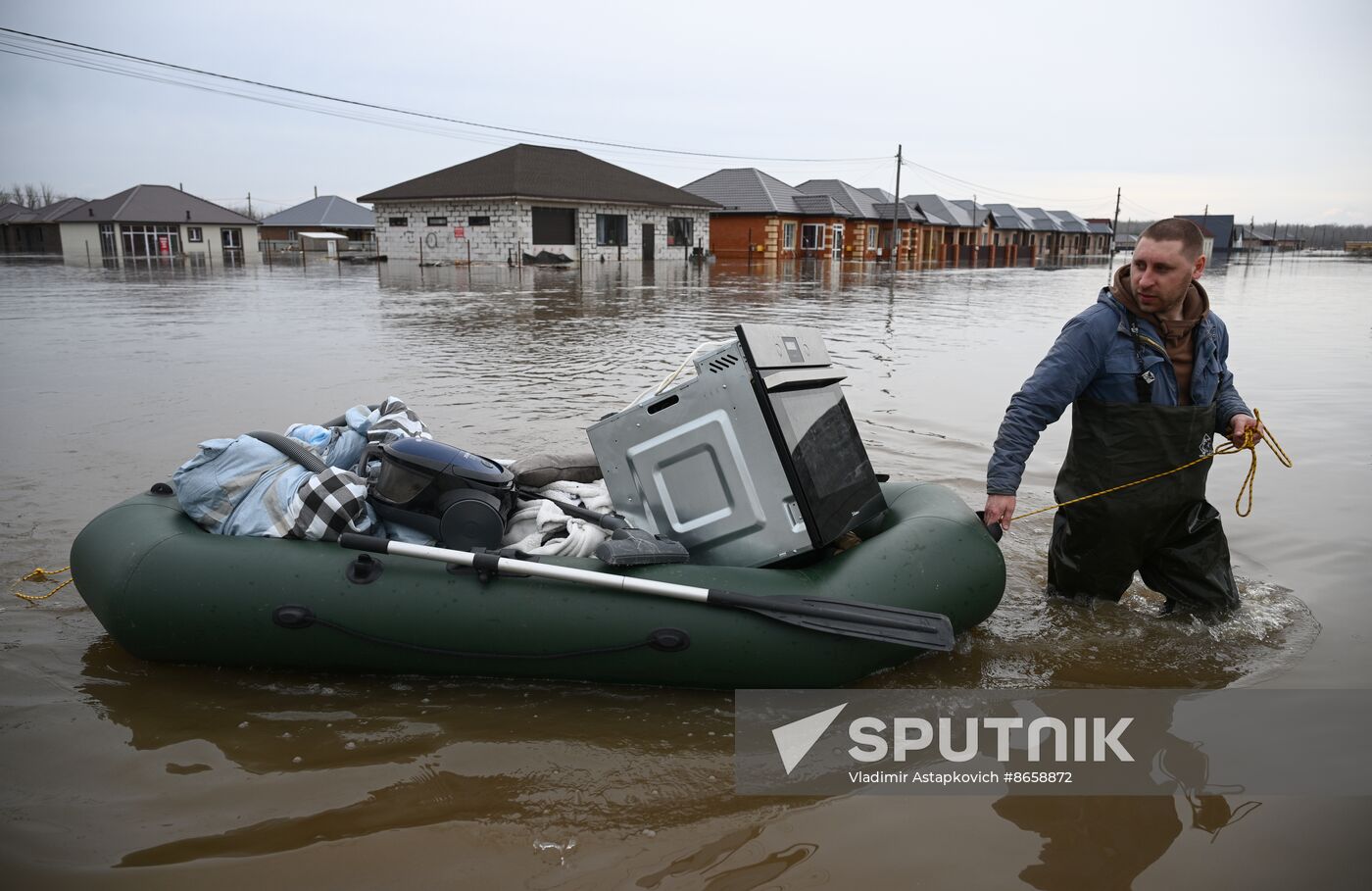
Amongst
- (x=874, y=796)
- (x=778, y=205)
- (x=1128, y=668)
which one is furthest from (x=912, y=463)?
(x=778, y=205)

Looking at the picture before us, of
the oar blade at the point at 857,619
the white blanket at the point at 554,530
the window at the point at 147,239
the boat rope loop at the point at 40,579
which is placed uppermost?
the window at the point at 147,239

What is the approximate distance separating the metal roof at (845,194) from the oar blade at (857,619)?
4820 centimetres

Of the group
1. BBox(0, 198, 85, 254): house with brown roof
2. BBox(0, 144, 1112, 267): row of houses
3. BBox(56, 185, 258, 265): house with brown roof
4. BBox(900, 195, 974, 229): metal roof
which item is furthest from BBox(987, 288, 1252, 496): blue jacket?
BBox(900, 195, 974, 229): metal roof

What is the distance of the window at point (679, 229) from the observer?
41.4m

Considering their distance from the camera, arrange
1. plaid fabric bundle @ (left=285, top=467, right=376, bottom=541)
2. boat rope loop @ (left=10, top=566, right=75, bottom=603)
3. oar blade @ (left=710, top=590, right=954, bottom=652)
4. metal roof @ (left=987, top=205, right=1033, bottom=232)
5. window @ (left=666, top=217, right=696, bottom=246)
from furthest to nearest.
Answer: metal roof @ (left=987, top=205, right=1033, bottom=232) < window @ (left=666, top=217, right=696, bottom=246) < boat rope loop @ (left=10, top=566, right=75, bottom=603) < plaid fabric bundle @ (left=285, top=467, right=376, bottom=541) < oar blade @ (left=710, top=590, right=954, bottom=652)

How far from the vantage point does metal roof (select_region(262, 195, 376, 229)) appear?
182 feet

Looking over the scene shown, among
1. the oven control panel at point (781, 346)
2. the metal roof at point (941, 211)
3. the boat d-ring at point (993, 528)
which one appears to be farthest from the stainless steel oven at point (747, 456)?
the metal roof at point (941, 211)

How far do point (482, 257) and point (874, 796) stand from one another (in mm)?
34745

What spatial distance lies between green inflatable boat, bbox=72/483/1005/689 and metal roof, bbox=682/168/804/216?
139 ft

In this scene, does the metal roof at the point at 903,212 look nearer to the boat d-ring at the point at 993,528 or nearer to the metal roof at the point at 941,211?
the metal roof at the point at 941,211

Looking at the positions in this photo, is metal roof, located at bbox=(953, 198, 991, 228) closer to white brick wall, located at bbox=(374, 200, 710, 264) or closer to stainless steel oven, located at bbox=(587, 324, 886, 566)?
white brick wall, located at bbox=(374, 200, 710, 264)

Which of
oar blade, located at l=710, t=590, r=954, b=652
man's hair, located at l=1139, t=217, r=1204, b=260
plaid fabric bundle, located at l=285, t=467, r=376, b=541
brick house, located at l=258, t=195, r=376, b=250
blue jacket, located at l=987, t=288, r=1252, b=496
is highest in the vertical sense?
brick house, located at l=258, t=195, r=376, b=250

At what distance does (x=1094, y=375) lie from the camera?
3.49 m

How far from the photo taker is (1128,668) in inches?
138
